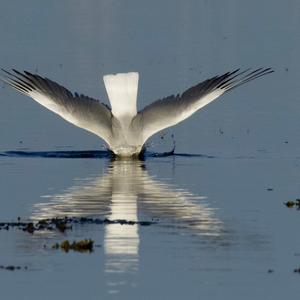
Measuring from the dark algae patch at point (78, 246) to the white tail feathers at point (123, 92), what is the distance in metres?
7.74

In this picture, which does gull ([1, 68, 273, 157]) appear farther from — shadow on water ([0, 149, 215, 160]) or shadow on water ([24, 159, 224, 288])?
shadow on water ([24, 159, 224, 288])

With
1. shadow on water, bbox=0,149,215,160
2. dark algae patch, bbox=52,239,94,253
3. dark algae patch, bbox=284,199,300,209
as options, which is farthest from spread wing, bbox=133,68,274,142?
dark algae patch, bbox=52,239,94,253

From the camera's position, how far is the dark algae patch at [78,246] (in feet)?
49.6

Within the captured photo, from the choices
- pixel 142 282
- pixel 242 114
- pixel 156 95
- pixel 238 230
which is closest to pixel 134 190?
pixel 238 230

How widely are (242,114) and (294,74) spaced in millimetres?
5392

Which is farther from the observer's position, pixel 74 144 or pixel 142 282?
pixel 74 144

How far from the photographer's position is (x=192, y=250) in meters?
15.1

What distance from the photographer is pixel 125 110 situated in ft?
74.9

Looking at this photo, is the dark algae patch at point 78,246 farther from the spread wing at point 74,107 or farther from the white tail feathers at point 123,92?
the white tail feathers at point 123,92

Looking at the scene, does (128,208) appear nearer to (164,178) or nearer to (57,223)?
(57,223)

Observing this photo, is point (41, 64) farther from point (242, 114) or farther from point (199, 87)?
point (199, 87)

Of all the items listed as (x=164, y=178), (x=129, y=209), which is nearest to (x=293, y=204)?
(x=129, y=209)

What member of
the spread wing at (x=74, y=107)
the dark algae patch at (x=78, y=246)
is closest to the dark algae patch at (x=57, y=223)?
the dark algae patch at (x=78, y=246)

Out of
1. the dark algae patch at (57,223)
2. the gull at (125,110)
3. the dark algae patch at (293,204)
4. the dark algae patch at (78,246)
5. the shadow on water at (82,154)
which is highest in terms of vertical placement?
the gull at (125,110)
